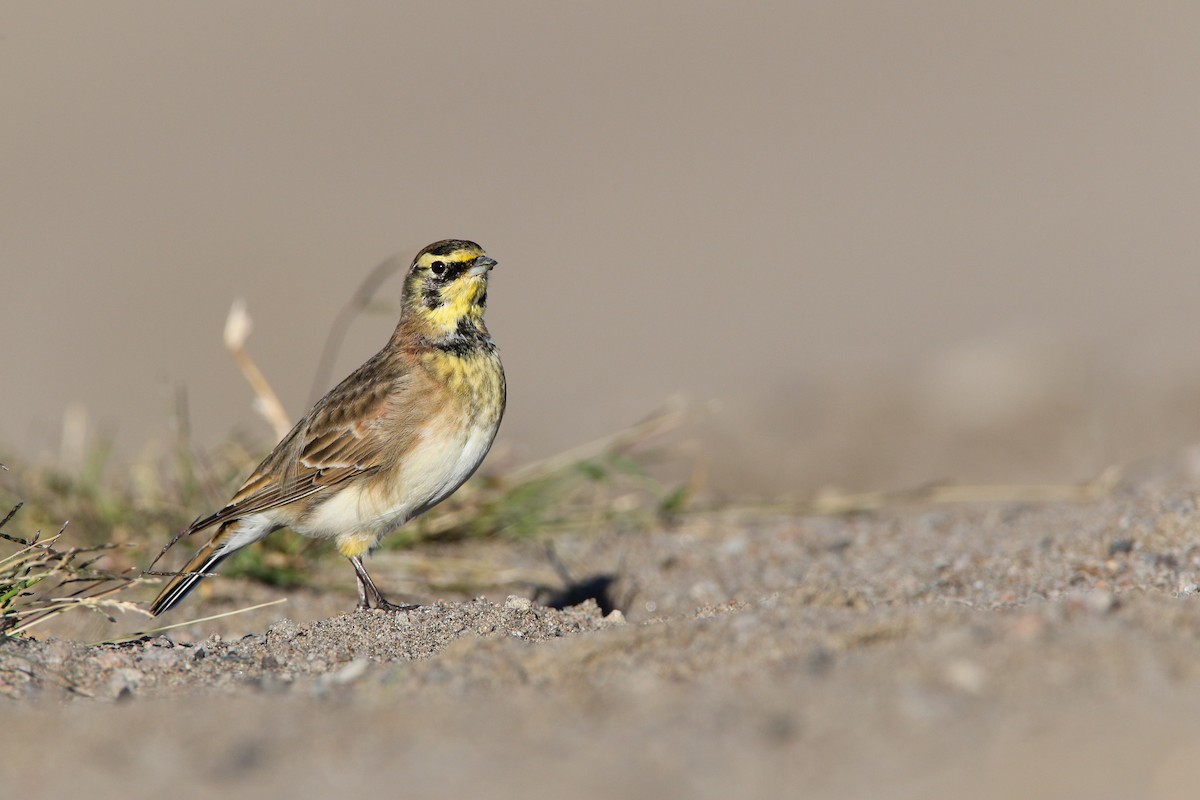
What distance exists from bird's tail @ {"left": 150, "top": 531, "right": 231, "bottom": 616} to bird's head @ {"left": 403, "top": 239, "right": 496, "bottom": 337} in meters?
1.25

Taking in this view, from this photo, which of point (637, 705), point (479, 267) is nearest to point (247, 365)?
point (479, 267)

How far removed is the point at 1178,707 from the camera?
322 centimetres

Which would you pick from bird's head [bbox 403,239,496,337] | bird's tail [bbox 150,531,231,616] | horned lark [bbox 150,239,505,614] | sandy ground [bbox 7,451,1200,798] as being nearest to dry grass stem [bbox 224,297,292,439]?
horned lark [bbox 150,239,505,614]

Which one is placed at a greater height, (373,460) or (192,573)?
(373,460)

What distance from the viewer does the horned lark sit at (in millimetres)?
6094

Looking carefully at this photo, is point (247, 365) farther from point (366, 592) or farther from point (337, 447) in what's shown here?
point (366, 592)

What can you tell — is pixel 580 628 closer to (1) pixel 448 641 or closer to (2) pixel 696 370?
(1) pixel 448 641

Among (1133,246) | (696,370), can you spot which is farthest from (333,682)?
(1133,246)

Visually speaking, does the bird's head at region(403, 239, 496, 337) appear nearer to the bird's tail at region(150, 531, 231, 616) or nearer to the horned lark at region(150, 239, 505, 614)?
the horned lark at region(150, 239, 505, 614)

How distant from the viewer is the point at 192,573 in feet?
19.5

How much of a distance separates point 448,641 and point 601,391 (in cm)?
783

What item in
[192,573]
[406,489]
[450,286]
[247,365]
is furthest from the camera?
[247,365]

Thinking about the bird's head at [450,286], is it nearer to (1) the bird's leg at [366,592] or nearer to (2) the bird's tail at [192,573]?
(1) the bird's leg at [366,592]

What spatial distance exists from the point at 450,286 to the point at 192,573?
162cm
